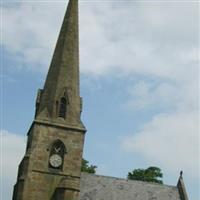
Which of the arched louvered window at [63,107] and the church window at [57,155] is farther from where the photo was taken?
the arched louvered window at [63,107]

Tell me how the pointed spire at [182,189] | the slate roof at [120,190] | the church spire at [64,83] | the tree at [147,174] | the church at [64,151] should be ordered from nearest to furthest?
the church at [64,151]
the slate roof at [120,190]
the church spire at [64,83]
the pointed spire at [182,189]
the tree at [147,174]

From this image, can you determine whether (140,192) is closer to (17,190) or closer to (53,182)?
(53,182)

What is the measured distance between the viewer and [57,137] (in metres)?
33.4

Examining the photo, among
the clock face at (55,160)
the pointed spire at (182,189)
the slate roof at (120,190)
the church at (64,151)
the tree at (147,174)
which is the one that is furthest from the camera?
the tree at (147,174)

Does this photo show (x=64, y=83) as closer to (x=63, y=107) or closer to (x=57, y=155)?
(x=63, y=107)

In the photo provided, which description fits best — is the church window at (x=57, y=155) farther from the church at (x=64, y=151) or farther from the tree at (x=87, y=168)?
the tree at (x=87, y=168)

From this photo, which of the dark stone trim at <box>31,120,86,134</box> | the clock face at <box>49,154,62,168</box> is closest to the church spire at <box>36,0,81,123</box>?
the dark stone trim at <box>31,120,86,134</box>

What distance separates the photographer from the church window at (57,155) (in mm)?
32812

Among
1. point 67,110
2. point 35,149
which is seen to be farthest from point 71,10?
point 35,149

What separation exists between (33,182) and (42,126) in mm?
3942

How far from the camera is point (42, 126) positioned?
3338 cm

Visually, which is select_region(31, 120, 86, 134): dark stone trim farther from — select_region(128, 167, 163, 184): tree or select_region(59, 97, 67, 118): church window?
select_region(128, 167, 163, 184): tree

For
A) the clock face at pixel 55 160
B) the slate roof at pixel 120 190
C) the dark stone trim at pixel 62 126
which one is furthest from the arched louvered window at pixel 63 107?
the slate roof at pixel 120 190

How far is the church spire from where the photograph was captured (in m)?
34.5
